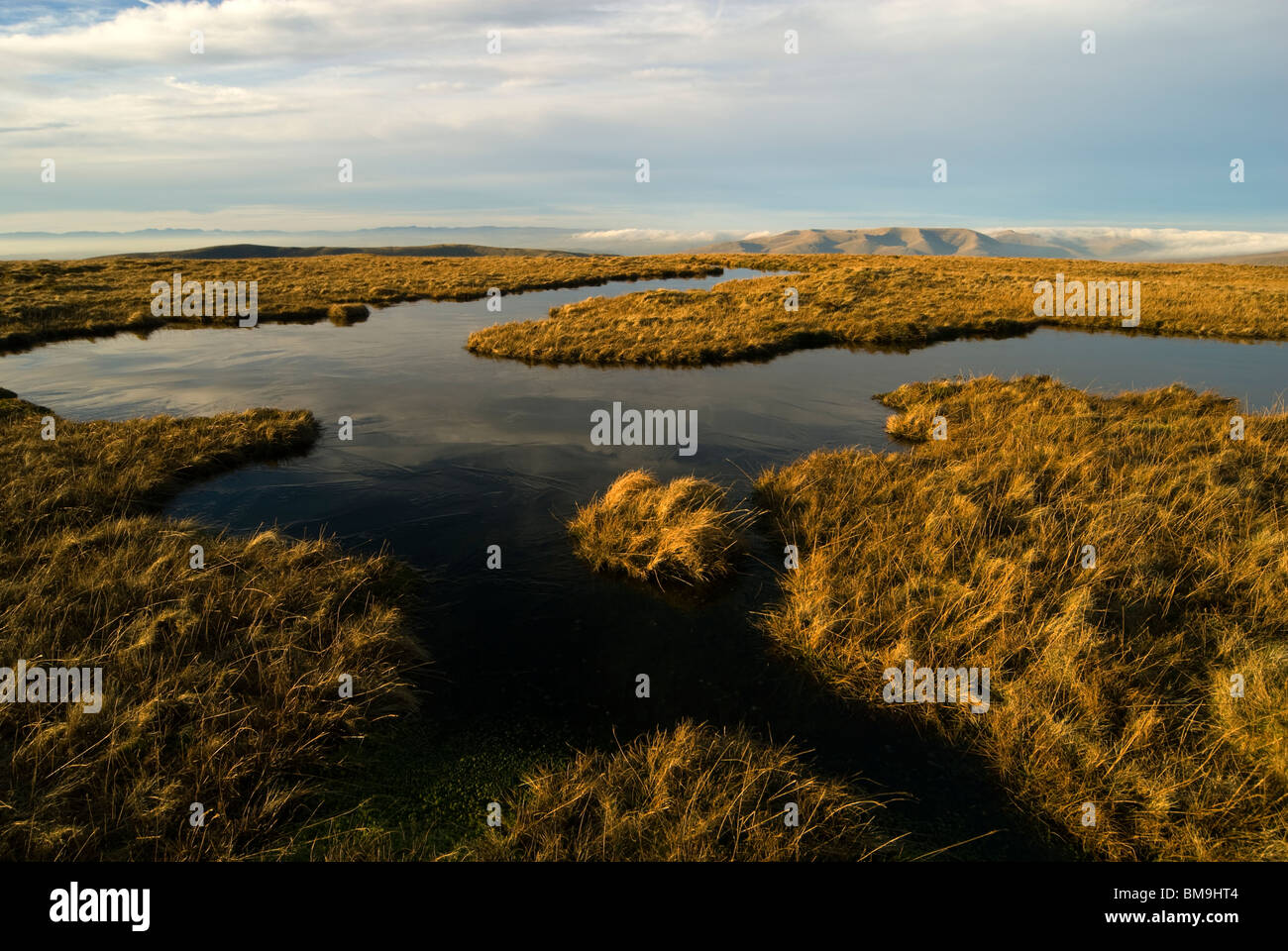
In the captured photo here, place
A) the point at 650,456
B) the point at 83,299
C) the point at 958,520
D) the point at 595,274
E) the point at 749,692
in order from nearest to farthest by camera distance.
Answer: the point at 749,692 → the point at 958,520 → the point at 650,456 → the point at 83,299 → the point at 595,274

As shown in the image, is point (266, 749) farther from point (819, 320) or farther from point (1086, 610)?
point (819, 320)

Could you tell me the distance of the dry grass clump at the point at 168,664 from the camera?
4.64m

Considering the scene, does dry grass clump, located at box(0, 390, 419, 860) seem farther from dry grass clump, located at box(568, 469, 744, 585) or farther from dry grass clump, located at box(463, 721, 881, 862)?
dry grass clump, located at box(568, 469, 744, 585)

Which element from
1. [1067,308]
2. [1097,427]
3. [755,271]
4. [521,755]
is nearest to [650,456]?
[521,755]

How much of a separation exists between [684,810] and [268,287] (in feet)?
178

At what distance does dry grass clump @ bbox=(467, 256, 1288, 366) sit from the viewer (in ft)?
80.6

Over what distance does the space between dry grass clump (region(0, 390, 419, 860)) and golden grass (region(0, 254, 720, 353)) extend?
90.0 ft

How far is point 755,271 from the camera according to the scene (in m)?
68.1

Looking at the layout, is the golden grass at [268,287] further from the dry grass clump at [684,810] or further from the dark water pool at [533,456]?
the dry grass clump at [684,810]

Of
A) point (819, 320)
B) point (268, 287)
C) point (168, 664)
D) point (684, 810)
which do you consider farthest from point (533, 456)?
point (268, 287)

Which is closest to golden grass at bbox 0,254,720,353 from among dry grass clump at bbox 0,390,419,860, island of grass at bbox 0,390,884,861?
dry grass clump at bbox 0,390,419,860

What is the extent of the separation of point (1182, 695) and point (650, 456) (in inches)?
381

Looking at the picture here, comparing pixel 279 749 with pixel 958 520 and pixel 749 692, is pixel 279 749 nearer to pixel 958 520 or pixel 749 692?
pixel 749 692

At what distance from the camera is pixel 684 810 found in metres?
4.79
